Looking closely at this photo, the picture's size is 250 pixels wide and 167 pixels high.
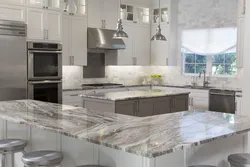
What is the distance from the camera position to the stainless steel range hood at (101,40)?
22.5ft

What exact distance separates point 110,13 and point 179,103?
2562mm

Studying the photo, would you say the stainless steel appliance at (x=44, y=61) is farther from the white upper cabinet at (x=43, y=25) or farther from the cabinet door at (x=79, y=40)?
the cabinet door at (x=79, y=40)

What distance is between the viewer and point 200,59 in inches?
305

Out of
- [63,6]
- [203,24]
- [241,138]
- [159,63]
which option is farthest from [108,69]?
[241,138]

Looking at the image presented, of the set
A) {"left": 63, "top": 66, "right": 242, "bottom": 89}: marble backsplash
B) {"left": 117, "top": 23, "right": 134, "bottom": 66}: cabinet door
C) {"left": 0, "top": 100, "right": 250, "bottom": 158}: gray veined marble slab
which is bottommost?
{"left": 0, "top": 100, "right": 250, "bottom": 158}: gray veined marble slab

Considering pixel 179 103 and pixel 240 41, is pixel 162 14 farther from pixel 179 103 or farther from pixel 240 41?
pixel 179 103

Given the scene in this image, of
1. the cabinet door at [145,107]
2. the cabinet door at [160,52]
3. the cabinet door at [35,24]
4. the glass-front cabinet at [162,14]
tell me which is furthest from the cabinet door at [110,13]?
the cabinet door at [145,107]

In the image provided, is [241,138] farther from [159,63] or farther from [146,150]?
[159,63]

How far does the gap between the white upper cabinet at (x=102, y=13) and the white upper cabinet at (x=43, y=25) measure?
3.47 ft

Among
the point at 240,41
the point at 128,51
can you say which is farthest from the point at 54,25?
the point at 240,41

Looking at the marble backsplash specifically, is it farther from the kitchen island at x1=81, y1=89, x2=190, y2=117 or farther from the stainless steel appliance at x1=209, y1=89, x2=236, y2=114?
the kitchen island at x1=81, y1=89, x2=190, y2=117

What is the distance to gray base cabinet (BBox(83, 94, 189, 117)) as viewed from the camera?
199 inches

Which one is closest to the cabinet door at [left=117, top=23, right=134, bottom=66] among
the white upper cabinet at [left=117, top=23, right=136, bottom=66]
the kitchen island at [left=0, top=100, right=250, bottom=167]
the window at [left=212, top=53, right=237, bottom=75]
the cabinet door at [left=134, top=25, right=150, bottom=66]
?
the white upper cabinet at [left=117, top=23, right=136, bottom=66]

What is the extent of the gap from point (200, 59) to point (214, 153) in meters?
5.18
